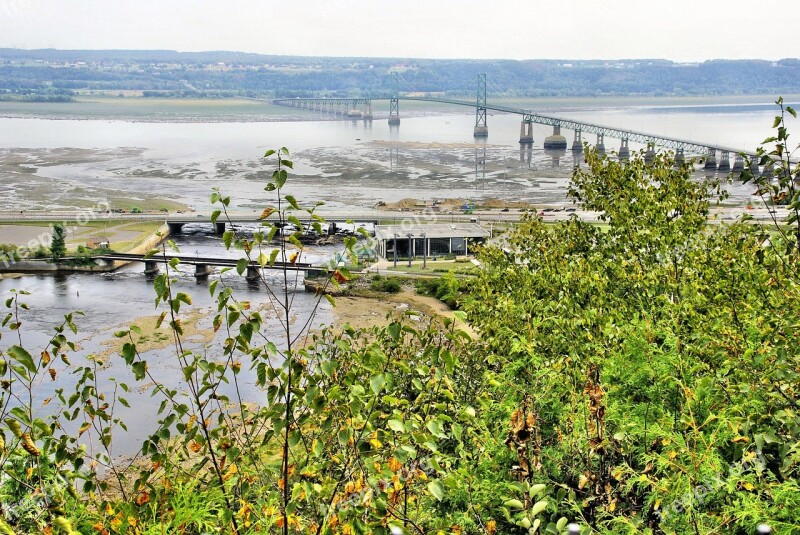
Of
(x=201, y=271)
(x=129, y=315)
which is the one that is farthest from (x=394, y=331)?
(x=201, y=271)

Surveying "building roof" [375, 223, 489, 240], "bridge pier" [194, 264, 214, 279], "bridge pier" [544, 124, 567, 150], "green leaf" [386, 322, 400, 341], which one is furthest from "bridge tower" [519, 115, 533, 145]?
"green leaf" [386, 322, 400, 341]

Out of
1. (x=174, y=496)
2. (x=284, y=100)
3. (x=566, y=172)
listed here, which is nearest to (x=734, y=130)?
(x=566, y=172)

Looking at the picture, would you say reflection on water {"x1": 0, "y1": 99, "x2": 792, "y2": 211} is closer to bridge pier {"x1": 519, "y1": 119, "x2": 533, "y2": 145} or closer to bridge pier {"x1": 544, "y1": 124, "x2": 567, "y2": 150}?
bridge pier {"x1": 519, "y1": 119, "x2": 533, "y2": 145}

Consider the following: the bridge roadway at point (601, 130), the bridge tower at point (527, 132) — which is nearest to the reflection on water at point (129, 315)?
the bridge roadway at point (601, 130)

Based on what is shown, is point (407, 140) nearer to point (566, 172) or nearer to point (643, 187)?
point (566, 172)

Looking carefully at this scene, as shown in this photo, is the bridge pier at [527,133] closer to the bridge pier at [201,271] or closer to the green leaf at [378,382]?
the bridge pier at [201,271]

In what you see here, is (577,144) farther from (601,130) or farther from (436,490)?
(436,490)
